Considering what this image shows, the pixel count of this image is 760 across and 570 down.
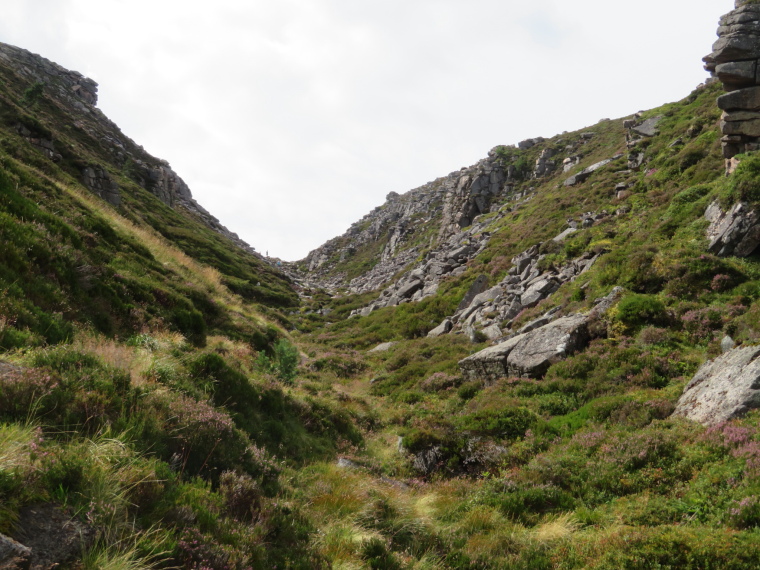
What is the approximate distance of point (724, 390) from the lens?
869 centimetres

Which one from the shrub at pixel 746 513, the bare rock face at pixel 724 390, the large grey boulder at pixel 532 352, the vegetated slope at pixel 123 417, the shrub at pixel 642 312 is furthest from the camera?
the large grey boulder at pixel 532 352

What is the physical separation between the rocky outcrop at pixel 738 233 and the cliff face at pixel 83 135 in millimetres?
39045

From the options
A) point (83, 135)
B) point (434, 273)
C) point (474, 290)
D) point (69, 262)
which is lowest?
point (474, 290)

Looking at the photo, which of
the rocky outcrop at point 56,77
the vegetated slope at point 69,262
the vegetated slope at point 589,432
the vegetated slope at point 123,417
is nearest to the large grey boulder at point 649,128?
the vegetated slope at point 589,432

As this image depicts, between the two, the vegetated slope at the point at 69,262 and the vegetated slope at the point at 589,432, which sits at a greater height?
the vegetated slope at the point at 69,262

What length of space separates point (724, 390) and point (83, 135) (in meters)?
75.5

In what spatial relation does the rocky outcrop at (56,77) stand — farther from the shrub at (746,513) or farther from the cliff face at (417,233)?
the shrub at (746,513)

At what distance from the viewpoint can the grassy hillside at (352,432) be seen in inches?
173

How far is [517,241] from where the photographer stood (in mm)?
35281

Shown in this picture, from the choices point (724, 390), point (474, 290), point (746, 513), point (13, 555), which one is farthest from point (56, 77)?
point (746, 513)

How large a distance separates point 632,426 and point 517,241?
27.3 m

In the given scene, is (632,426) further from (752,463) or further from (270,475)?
(270,475)

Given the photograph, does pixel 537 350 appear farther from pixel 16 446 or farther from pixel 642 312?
pixel 16 446

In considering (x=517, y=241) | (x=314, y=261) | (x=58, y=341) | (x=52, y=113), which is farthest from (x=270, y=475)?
(x=314, y=261)
